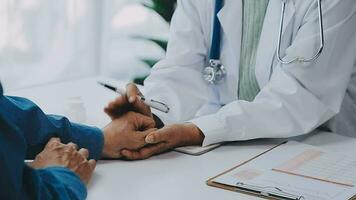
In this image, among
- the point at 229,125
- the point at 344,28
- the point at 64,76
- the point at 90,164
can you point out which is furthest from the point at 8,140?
the point at 64,76

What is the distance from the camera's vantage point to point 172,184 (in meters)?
1.08

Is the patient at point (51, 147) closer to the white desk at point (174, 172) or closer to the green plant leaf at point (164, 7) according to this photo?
the white desk at point (174, 172)

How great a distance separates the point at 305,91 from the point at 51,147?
2.14ft

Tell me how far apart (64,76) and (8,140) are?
1.55m

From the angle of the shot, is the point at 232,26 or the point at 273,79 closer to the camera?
the point at 273,79

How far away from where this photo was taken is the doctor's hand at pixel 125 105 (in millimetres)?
1357

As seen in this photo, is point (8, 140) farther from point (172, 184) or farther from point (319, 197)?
point (319, 197)

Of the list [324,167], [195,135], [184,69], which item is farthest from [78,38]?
[324,167]

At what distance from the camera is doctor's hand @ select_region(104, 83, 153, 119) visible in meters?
1.36

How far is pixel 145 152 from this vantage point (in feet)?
4.09

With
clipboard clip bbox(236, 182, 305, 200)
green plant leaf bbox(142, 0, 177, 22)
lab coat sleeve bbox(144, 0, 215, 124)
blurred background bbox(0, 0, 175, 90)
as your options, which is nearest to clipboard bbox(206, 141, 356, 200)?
clipboard clip bbox(236, 182, 305, 200)

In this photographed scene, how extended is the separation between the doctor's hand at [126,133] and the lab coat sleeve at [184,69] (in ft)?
0.71

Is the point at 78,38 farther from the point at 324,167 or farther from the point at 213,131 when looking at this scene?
the point at 324,167

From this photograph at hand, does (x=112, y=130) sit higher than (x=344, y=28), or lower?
lower
